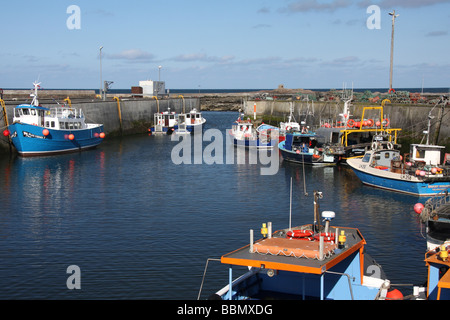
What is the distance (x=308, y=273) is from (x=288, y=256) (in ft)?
9.20

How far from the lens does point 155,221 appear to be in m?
27.0

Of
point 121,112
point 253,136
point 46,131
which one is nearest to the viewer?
point 46,131

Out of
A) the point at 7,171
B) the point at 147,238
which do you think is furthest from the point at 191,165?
the point at 147,238

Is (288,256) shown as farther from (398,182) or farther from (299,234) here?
(398,182)

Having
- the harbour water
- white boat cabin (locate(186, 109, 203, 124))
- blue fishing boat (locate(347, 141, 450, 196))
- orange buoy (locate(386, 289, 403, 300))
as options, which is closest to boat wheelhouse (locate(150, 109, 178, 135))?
white boat cabin (locate(186, 109, 203, 124))

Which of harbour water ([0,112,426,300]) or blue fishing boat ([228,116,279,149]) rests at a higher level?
blue fishing boat ([228,116,279,149])

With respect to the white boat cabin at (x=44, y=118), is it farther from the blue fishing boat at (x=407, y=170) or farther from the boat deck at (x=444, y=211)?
the boat deck at (x=444, y=211)

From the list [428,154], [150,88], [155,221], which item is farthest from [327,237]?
[150,88]

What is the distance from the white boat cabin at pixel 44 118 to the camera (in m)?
51.9

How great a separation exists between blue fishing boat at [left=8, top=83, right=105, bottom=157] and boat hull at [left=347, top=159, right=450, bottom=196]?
1234 inches

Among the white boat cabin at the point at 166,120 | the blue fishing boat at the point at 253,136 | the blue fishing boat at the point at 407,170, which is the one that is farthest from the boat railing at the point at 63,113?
the blue fishing boat at the point at 407,170

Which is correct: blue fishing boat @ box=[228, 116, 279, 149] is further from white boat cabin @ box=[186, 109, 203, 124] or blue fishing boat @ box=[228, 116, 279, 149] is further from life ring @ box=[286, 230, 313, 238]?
life ring @ box=[286, 230, 313, 238]

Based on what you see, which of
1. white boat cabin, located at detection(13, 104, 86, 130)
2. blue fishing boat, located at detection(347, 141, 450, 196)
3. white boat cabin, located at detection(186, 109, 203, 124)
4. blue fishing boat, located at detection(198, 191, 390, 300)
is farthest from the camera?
white boat cabin, located at detection(186, 109, 203, 124)

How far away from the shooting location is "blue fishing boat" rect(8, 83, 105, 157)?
4978 cm
